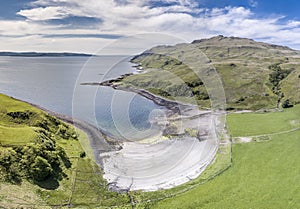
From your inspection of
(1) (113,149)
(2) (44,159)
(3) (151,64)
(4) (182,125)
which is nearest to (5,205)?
(2) (44,159)

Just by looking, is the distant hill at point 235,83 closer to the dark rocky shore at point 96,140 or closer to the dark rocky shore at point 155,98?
the dark rocky shore at point 155,98

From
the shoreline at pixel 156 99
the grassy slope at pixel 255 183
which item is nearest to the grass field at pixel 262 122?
the grassy slope at pixel 255 183

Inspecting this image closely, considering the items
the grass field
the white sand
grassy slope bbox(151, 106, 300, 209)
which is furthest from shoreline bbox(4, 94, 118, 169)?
the grass field

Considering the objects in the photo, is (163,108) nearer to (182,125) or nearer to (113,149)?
(182,125)

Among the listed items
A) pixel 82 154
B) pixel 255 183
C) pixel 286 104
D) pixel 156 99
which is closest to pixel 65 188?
pixel 82 154

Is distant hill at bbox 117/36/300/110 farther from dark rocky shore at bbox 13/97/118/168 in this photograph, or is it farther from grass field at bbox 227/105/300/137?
dark rocky shore at bbox 13/97/118/168

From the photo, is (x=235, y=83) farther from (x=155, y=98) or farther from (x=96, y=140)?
(x=96, y=140)

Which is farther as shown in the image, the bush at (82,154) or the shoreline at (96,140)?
the shoreline at (96,140)
